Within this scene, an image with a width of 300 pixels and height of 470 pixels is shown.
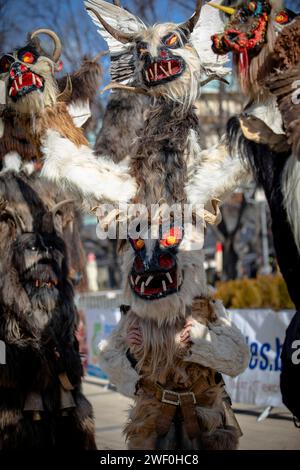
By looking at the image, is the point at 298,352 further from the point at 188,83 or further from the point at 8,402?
the point at 8,402

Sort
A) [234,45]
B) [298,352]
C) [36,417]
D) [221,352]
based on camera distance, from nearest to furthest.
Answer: [298,352]
[234,45]
[221,352]
[36,417]

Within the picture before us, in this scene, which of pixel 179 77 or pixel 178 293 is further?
pixel 179 77

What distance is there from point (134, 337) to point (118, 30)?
6.07 ft

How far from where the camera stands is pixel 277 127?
313cm

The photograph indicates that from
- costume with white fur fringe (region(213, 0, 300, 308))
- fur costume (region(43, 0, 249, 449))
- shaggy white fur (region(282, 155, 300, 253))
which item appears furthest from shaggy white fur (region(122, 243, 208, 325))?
shaggy white fur (region(282, 155, 300, 253))

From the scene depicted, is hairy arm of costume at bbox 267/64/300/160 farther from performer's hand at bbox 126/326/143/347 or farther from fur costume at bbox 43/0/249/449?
performer's hand at bbox 126/326/143/347

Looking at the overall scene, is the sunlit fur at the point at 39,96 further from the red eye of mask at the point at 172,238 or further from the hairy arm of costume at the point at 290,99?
the hairy arm of costume at the point at 290,99

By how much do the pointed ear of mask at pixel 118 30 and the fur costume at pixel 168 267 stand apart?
0.24 meters

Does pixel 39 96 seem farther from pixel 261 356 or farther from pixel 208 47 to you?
pixel 261 356

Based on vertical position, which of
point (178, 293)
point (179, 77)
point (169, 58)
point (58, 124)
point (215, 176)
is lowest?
point (178, 293)

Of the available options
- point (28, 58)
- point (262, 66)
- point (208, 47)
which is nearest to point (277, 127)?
point (262, 66)

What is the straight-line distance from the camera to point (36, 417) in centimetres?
441

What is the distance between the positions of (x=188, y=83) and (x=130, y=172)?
587 millimetres

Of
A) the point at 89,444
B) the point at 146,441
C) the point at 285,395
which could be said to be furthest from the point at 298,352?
the point at 89,444
